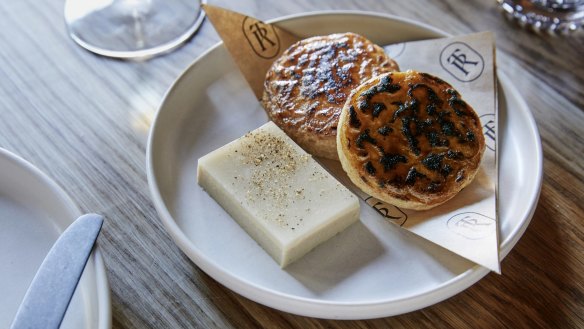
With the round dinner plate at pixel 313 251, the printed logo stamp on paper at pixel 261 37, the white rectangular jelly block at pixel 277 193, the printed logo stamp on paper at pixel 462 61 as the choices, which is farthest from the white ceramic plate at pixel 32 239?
the printed logo stamp on paper at pixel 462 61

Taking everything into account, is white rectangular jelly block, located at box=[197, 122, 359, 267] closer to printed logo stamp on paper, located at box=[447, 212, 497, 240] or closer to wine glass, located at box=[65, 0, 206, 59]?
printed logo stamp on paper, located at box=[447, 212, 497, 240]

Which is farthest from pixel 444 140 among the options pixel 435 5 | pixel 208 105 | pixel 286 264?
pixel 435 5

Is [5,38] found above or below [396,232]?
above

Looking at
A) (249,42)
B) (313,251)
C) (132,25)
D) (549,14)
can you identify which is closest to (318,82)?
(249,42)

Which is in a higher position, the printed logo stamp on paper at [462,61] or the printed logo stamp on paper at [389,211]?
the printed logo stamp on paper at [462,61]

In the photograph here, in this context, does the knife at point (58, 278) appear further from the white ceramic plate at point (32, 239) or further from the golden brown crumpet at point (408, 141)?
the golden brown crumpet at point (408, 141)

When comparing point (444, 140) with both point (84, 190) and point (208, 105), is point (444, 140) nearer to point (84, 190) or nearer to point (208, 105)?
point (208, 105)
